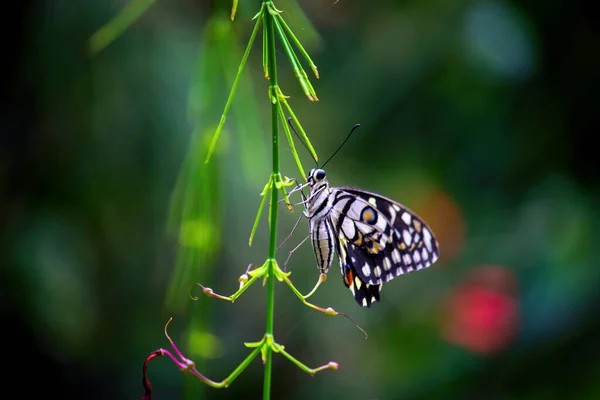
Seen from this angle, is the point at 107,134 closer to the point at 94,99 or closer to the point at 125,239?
the point at 94,99

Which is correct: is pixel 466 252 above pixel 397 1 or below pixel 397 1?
below

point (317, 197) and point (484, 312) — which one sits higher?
point (317, 197)

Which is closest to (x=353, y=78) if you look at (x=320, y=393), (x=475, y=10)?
(x=475, y=10)

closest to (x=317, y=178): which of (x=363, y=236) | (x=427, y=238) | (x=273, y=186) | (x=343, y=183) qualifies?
(x=363, y=236)

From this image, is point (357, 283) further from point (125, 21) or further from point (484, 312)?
point (484, 312)

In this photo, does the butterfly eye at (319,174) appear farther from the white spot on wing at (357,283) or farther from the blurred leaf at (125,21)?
the blurred leaf at (125,21)

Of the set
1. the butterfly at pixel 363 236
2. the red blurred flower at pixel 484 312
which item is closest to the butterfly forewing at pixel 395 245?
the butterfly at pixel 363 236

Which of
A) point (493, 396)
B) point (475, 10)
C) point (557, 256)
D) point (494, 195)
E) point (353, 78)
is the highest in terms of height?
point (475, 10)
